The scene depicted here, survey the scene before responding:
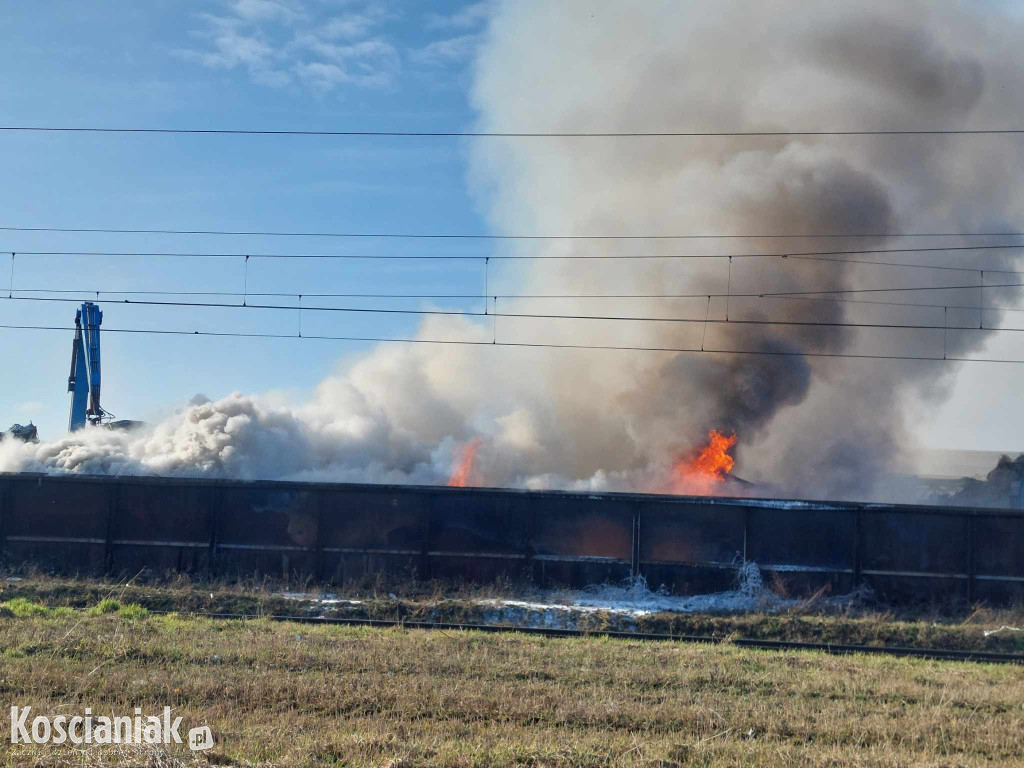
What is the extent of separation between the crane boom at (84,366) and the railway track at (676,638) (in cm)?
2086

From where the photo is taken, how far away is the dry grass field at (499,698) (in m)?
7.92

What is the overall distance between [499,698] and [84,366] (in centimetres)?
2890

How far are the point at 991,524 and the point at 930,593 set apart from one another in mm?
1895

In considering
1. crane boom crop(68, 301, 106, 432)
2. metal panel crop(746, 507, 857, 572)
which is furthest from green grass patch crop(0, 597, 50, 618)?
crane boom crop(68, 301, 106, 432)

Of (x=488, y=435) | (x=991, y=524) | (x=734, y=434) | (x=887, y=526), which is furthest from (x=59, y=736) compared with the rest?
(x=488, y=435)

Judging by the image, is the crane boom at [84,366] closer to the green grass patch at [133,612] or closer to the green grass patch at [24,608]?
the green grass patch at [24,608]

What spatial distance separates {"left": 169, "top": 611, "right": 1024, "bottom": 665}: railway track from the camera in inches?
570

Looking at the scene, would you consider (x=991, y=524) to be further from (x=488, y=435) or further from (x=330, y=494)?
(x=488, y=435)

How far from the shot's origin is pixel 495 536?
19156 millimetres

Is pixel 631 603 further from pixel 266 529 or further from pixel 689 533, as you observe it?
pixel 266 529

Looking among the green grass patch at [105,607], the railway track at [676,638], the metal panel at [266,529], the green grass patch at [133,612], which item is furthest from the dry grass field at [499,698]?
the metal panel at [266,529]

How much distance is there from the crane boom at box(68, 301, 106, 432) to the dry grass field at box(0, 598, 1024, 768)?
842 inches

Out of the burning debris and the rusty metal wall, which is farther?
the burning debris

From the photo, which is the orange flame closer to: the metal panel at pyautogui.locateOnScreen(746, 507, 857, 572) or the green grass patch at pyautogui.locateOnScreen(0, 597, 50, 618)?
the metal panel at pyautogui.locateOnScreen(746, 507, 857, 572)
